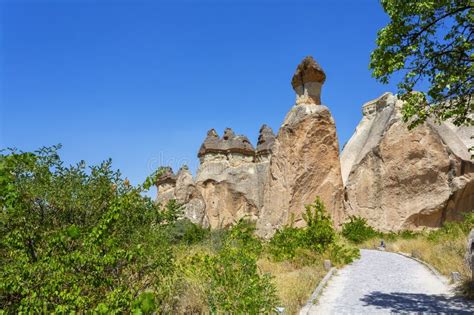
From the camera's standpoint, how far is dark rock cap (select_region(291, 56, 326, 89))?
2173 centimetres

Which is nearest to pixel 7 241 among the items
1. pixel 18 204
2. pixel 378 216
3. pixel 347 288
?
pixel 18 204

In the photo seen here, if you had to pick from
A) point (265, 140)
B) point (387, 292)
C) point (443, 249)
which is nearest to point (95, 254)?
point (387, 292)

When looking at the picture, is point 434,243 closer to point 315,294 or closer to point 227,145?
point 315,294

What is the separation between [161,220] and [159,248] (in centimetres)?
61

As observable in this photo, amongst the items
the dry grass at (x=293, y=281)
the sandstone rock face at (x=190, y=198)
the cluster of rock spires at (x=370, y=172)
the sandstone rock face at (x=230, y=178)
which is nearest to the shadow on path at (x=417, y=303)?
the dry grass at (x=293, y=281)

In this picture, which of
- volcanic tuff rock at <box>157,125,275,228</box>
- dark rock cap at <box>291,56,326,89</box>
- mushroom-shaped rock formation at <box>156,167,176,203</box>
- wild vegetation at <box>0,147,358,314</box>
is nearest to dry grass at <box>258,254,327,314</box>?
wild vegetation at <box>0,147,358,314</box>

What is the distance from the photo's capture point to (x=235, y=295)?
19.2ft

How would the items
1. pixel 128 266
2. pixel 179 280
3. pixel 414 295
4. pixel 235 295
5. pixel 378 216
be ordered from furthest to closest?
pixel 378 216, pixel 414 295, pixel 179 280, pixel 235 295, pixel 128 266

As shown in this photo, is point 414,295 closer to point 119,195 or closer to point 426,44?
point 426,44

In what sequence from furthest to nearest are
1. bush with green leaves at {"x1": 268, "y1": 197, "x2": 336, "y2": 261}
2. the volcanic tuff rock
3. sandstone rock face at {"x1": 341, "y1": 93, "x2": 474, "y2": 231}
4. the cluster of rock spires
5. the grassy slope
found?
the volcanic tuff rock, sandstone rock face at {"x1": 341, "y1": 93, "x2": 474, "y2": 231}, the cluster of rock spires, bush with green leaves at {"x1": 268, "y1": 197, "x2": 336, "y2": 261}, the grassy slope

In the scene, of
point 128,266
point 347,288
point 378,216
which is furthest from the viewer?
point 378,216

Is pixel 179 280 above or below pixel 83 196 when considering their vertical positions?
below

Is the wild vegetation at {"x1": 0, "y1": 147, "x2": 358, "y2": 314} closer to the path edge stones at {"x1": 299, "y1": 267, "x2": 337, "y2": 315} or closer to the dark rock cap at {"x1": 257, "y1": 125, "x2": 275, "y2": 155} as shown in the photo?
the path edge stones at {"x1": 299, "y1": 267, "x2": 337, "y2": 315}

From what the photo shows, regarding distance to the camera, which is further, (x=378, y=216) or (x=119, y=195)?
(x=378, y=216)
